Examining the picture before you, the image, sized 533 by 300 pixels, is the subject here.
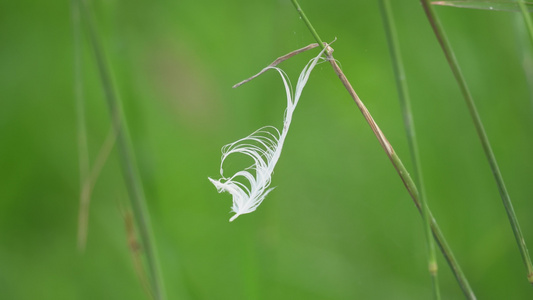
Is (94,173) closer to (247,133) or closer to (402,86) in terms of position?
(247,133)

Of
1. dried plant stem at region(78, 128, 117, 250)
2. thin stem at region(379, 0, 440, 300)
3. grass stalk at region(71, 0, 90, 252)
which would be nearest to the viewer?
thin stem at region(379, 0, 440, 300)

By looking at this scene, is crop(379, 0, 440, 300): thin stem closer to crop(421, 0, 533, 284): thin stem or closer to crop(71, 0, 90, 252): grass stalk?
crop(421, 0, 533, 284): thin stem

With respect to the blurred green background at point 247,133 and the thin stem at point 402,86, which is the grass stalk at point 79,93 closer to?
the blurred green background at point 247,133

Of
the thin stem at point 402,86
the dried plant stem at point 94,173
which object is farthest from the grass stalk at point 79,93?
the thin stem at point 402,86

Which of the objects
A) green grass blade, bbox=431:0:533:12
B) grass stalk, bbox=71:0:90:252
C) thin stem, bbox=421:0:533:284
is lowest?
thin stem, bbox=421:0:533:284

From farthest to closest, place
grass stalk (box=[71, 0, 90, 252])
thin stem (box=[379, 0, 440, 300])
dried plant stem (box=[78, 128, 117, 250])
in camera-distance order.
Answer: dried plant stem (box=[78, 128, 117, 250]) → grass stalk (box=[71, 0, 90, 252]) → thin stem (box=[379, 0, 440, 300])

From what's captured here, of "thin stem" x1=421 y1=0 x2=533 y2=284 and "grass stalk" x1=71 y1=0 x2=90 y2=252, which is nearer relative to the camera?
"thin stem" x1=421 y1=0 x2=533 y2=284

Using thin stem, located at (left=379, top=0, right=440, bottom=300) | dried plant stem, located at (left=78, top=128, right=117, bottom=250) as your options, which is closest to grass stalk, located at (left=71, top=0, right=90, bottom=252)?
dried plant stem, located at (left=78, top=128, right=117, bottom=250)

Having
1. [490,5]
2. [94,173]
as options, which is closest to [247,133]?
[94,173]

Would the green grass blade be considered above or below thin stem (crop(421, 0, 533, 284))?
above
